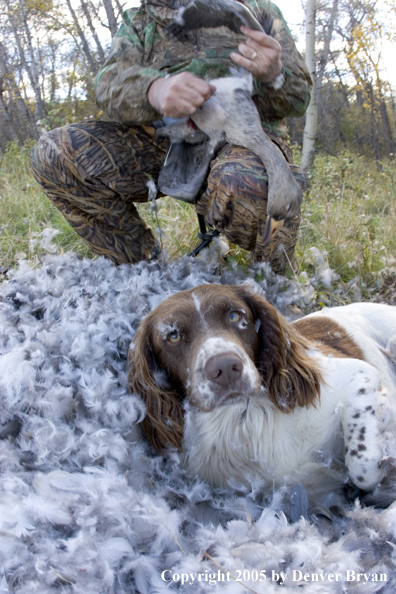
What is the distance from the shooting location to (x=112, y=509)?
6.00ft

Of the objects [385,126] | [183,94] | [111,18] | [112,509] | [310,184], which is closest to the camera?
[112,509]

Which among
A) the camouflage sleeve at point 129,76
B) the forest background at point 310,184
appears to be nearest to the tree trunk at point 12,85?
the forest background at point 310,184

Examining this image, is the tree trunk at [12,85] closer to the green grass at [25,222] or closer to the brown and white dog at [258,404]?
the green grass at [25,222]

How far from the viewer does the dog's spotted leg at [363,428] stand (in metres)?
2.06

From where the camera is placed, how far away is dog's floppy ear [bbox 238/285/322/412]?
2236 millimetres

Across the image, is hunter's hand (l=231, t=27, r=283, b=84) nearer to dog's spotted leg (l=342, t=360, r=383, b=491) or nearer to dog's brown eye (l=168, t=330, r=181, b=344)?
dog's brown eye (l=168, t=330, r=181, b=344)

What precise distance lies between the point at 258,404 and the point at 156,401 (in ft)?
1.65

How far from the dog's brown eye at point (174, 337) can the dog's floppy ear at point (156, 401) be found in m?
0.16

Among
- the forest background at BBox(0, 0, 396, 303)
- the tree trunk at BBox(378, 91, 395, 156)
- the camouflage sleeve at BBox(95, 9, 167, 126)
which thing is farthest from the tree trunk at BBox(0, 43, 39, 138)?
the tree trunk at BBox(378, 91, 395, 156)

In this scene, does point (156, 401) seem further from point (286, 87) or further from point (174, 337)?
point (286, 87)

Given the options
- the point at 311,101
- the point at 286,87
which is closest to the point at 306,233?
the point at 286,87

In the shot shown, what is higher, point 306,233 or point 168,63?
point 168,63

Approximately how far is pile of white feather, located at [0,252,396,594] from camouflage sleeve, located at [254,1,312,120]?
1.70 metres

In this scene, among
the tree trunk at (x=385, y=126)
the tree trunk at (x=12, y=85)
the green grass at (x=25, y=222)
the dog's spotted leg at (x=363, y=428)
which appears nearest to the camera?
the dog's spotted leg at (x=363, y=428)
